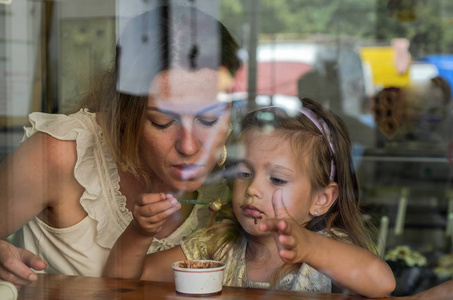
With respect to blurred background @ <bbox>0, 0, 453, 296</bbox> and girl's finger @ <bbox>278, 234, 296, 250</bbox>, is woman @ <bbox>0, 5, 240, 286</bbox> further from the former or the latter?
girl's finger @ <bbox>278, 234, 296, 250</bbox>

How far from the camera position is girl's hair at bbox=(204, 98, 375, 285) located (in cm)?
123

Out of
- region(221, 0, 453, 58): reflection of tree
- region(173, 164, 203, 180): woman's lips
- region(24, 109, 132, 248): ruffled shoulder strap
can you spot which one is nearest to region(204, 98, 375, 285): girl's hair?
region(173, 164, 203, 180): woman's lips

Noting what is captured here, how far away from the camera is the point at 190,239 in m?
1.34

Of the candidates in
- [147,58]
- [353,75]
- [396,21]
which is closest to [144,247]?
[147,58]

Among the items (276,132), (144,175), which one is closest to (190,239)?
(144,175)

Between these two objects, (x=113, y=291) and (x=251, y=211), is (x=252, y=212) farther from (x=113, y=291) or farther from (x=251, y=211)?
(x=113, y=291)

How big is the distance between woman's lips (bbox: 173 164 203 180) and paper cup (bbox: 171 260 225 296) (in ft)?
0.88

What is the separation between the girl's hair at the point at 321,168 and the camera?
4.04 ft

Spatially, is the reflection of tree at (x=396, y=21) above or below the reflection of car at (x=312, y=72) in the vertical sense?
above

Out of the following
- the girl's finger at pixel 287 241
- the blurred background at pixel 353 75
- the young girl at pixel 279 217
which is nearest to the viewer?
the girl's finger at pixel 287 241

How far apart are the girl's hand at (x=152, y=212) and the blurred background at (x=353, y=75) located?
302 mm

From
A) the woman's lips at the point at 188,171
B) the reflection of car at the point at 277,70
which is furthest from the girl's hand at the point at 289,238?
the reflection of car at the point at 277,70

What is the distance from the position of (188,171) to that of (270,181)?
21cm

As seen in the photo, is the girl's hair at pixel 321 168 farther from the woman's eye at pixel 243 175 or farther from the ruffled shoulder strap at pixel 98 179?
the ruffled shoulder strap at pixel 98 179
